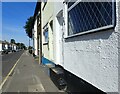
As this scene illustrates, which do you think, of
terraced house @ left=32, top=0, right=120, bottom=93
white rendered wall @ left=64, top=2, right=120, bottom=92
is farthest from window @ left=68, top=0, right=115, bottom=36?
white rendered wall @ left=64, top=2, right=120, bottom=92

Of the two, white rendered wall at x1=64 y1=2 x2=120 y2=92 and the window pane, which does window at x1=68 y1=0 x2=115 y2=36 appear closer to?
the window pane

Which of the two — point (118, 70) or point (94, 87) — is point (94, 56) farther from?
point (118, 70)

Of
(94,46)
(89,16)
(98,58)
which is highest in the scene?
(89,16)

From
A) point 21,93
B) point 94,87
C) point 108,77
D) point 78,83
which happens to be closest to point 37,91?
Result: point 21,93

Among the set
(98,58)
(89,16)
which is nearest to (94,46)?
(98,58)

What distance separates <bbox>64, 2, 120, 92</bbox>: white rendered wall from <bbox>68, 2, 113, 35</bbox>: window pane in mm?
201

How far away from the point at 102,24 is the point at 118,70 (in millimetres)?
967

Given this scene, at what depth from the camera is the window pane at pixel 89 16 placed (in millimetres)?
3332

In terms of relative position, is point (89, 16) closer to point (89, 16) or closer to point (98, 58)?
point (89, 16)

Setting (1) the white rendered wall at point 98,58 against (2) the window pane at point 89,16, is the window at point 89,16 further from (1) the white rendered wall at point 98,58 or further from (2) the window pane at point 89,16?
(1) the white rendered wall at point 98,58

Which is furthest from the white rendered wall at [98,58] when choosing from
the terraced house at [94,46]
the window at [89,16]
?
the window at [89,16]

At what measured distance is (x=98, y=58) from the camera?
357 cm

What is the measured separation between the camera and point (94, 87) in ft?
12.3

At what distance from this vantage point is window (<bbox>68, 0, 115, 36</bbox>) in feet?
10.7
